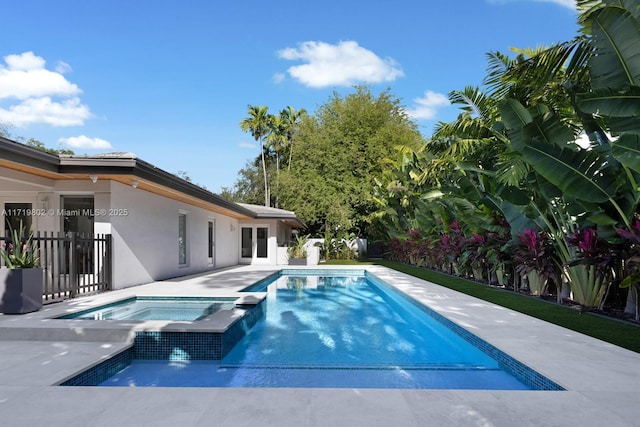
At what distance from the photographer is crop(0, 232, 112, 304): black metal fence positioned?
27.1 feet

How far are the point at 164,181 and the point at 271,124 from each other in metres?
32.8

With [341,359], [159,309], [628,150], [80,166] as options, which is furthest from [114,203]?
[628,150]

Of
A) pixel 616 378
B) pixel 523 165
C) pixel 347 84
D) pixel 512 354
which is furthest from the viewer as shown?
pixel 347 84

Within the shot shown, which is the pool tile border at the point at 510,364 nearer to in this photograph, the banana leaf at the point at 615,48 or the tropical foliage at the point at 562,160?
the tropical foliage at the point at 562,160

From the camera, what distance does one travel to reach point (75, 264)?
8812 mm

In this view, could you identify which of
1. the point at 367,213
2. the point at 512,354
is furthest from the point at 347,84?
the point at 512,354

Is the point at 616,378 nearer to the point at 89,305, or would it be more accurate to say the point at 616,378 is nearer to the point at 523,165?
the point at 523,165

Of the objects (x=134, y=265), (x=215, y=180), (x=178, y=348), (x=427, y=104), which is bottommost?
(x=178, y=348)

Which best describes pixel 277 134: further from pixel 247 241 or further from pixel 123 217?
pixel 123 217

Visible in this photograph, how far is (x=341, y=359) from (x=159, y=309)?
464 cm

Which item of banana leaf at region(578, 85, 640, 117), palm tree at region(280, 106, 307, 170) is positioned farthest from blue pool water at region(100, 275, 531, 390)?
palm tree at region(280, 106, 307, 170)

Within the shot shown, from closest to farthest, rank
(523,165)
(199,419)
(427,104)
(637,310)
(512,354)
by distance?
(199,419) → (512,354) → (637,310) → (523,165) → (427,104)

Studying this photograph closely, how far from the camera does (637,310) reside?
6.41m

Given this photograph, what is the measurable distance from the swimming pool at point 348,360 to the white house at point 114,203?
4323 millimetres
